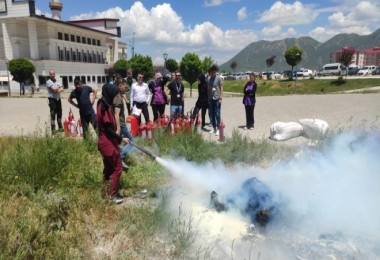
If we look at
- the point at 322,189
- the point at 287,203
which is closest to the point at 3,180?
the point at 287,203

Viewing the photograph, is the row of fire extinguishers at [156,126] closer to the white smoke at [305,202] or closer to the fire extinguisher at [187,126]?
the fire extinguisher at [187,126]

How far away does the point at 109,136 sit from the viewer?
14.7ft

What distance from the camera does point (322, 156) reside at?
5.71 m

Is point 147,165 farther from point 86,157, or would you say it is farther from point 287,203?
point 287,203

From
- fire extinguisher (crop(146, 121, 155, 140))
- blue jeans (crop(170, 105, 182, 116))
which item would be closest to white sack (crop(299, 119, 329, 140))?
blue jeans (crop(170, 105, 182, 116))

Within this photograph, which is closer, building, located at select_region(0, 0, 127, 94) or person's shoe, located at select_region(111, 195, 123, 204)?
person's shoe, located at select_region(111, 195, 123, 204)

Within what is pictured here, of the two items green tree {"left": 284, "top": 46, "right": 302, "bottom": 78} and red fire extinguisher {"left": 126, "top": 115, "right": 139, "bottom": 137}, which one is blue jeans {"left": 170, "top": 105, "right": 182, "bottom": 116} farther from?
green tree {"left": 284, "top": 46, "right": 302, "bottom": 78}

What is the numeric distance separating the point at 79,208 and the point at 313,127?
5.67 m

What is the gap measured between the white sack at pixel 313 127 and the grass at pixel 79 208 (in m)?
1.86

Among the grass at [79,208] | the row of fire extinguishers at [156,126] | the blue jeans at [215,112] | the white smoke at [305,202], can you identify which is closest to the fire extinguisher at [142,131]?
the row of fire extinguishers at [156,126]

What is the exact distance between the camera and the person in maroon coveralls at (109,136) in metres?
4.38

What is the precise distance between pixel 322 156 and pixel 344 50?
131 ft

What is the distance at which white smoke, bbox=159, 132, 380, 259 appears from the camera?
370 centimetres

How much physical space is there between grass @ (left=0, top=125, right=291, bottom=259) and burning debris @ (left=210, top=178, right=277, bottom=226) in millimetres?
542
